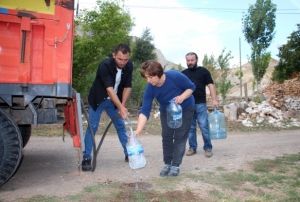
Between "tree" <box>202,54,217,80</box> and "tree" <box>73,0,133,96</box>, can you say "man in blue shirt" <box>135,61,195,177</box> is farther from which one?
"tree" <box>202,54,217,80</box>

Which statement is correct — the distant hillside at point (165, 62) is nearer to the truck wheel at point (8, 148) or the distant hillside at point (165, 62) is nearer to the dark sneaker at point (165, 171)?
the dark sneaker at point (165, 171)

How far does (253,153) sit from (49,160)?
3.71m

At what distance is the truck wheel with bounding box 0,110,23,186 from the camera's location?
4.88m

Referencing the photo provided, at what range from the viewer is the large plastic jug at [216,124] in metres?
7.64

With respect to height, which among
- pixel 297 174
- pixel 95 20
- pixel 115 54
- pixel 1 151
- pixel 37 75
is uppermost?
pixel 95 20

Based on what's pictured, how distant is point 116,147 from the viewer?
8.47 metres

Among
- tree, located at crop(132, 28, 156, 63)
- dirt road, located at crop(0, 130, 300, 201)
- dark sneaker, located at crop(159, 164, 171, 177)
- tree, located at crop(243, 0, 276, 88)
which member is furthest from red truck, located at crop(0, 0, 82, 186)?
tree, located at crop(132, 28, 156, 63)

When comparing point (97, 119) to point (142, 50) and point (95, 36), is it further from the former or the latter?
point (142, 50)

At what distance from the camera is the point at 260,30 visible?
24.6 metres

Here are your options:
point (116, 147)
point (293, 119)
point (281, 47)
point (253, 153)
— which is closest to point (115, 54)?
point (116, 147)

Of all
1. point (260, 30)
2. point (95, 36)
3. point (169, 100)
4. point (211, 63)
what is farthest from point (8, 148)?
point (260, 30)

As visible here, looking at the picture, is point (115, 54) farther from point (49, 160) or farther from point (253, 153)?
point (253, 153)

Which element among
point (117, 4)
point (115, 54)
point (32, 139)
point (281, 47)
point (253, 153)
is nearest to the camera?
point (115, 54)

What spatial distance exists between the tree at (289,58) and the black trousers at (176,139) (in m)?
23.8
